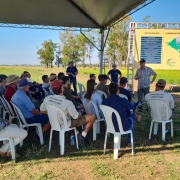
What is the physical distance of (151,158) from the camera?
127 inches

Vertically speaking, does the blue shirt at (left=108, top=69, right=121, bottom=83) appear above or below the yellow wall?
below

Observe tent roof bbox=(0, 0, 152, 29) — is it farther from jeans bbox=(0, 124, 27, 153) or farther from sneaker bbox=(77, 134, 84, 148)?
jeans bbox=(0, 124, 27, 153)

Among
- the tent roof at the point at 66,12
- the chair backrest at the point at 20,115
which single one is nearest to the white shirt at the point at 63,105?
the chair backrest at the point at 20,115

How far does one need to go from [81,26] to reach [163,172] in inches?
283

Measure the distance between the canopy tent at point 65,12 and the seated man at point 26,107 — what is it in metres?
3.85

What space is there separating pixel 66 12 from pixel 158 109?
17.7ft

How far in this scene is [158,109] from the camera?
383 cm

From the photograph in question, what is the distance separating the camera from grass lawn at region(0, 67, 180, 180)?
2770mm

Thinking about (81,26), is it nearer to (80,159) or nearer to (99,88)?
(99,88)

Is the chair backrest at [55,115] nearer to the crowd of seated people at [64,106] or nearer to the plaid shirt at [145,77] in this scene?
the crowd of seated people at [64,106]

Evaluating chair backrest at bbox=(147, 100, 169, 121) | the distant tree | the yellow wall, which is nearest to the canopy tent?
the yellow wall

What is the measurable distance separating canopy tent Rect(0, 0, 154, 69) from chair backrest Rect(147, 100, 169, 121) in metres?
3.01

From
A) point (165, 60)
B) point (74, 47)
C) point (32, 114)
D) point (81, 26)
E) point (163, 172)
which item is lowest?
point (163, 172)

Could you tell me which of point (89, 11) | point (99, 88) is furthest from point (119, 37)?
point (99, 88)
